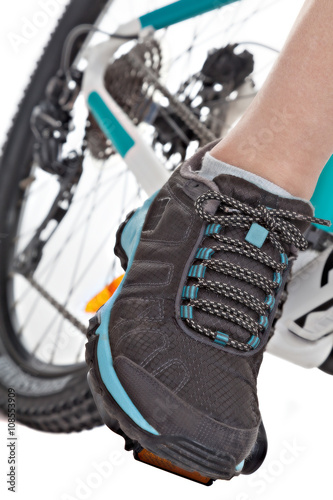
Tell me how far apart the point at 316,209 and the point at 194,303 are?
0.73 feet

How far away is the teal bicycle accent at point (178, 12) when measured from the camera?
976 mm

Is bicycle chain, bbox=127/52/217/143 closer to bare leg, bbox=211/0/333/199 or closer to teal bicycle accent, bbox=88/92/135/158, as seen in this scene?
teal bicycle accent, bbox=88/92/135/158

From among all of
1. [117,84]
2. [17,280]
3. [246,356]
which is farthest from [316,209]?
[17,280]

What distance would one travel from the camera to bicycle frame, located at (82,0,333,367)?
0.76 metres

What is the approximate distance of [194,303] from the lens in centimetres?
55

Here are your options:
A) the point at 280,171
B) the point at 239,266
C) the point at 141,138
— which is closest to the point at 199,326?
the point at 239,266

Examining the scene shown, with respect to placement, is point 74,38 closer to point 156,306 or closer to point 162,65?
point 162,65

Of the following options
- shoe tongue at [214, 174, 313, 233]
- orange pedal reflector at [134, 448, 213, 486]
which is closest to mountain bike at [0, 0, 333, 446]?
shoe tongue at [214, 174, 313, 233]

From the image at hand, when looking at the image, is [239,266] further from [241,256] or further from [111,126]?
[111,126]

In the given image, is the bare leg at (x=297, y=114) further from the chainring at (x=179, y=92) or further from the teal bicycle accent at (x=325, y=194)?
the chainring at (x=179, y=92)

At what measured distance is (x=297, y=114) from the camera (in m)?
0.55

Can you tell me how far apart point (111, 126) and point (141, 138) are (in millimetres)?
91

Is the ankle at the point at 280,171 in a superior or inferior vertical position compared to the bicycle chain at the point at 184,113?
superior

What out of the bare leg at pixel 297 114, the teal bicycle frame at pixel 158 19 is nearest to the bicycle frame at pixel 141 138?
the teal bicycle frame at pixel 158 19
